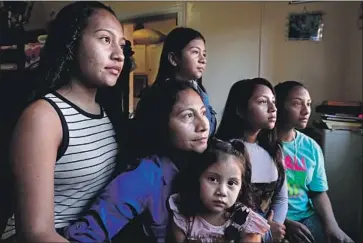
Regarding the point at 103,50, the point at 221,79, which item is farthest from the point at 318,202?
the point at 103,50

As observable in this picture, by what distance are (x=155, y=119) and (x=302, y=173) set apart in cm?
24

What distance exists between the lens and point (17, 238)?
0.45 m

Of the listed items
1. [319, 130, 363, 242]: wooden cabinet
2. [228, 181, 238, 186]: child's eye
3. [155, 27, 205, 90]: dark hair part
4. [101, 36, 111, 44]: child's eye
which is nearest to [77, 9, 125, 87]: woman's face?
[101, 36, 111, 44]: child's eye

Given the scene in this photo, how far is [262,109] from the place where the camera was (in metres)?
0.50

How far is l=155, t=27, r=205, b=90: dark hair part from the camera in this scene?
0.55m

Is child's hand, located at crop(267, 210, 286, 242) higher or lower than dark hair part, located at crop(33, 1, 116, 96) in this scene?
lower

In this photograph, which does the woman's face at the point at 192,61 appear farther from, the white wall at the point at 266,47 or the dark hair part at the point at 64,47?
the dark hair part at the point at 64,47

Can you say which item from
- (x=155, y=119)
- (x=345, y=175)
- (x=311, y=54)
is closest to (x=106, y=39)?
(x=155, y=119)

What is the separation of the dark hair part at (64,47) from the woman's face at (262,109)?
0.80 feet

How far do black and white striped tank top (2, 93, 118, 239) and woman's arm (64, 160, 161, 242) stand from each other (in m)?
0.03

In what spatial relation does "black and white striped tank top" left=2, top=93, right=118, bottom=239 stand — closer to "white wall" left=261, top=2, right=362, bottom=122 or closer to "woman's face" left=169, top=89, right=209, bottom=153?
"woman's face" left=169, top=89, right=209, bottom=153

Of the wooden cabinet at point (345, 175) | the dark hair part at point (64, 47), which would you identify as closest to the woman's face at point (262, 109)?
the wooden cabinet at point (345, 175)

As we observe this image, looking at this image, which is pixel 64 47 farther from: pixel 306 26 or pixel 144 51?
pixel 306 26

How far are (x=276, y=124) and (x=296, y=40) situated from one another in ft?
0.49
